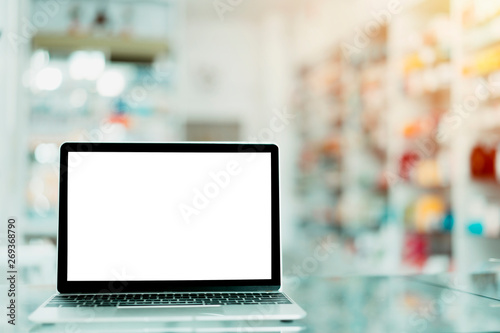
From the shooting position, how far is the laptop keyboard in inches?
42.6

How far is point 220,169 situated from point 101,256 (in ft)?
1.04

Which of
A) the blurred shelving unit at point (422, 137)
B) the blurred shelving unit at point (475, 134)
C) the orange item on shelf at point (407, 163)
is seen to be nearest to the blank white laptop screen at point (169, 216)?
the blurred shelving unit at point (475, 134)

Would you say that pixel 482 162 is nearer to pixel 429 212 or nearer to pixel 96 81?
pixel 429 212

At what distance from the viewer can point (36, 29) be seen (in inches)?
191

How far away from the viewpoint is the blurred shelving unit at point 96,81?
15.6 feet

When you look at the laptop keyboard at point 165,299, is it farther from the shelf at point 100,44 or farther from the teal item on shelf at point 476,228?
the shelf at point 100,44

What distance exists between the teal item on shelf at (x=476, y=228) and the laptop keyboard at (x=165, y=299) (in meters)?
2.42

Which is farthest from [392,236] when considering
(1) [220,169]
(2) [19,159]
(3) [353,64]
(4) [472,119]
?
(1) [220,169]

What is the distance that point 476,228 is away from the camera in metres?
3.26

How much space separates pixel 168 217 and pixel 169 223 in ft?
0.04

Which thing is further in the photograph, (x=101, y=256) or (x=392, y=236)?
(x=392, y=236)

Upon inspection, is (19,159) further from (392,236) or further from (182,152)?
(182,152)

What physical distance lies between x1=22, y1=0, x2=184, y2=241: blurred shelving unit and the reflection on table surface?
11.3 ft

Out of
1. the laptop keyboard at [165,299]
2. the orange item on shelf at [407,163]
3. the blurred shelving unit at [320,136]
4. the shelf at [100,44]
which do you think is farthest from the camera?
the blurred shelving unit at [320,136]
